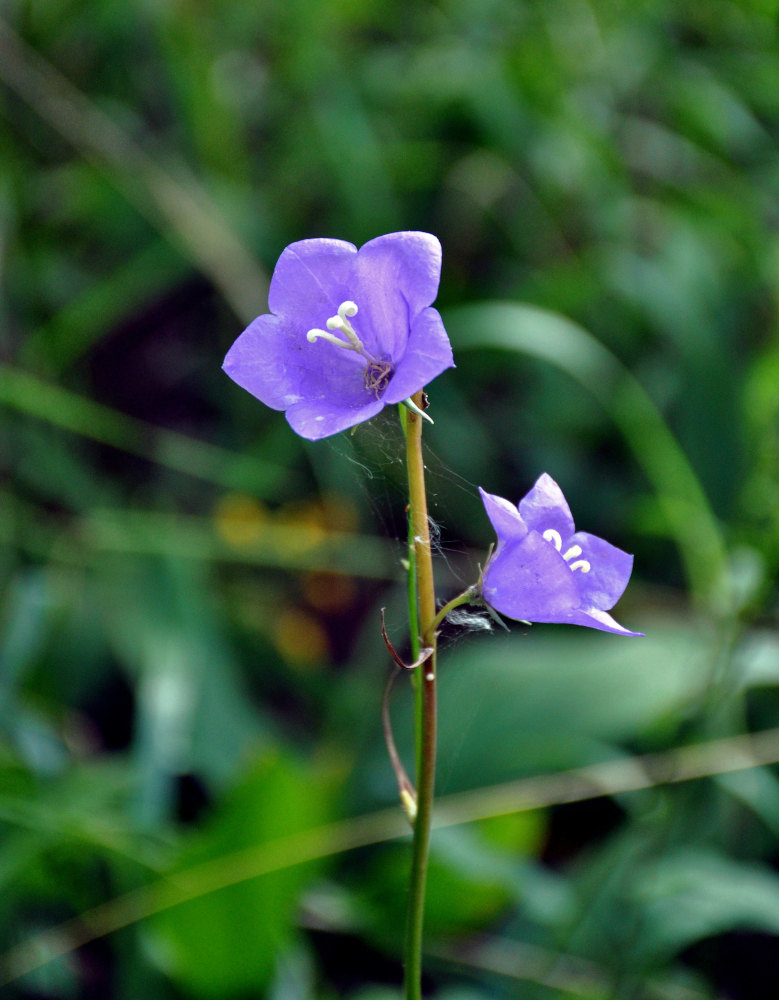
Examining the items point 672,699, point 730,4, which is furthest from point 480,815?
point 730,4

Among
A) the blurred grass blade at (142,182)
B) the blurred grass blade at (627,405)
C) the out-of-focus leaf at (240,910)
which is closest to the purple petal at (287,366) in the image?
the out-of-focus leaf at (240,910)

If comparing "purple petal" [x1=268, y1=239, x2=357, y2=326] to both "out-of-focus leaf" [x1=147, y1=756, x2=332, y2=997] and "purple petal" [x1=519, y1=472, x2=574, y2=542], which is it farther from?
"out-of-focus leaf" [x1=147, y1=756, x2=332, y2=997]

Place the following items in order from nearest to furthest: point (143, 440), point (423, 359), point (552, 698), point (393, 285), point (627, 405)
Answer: point (423, 359) → point (393, 285) → point (552, 698) → point (627, 405) → point (143, 440)

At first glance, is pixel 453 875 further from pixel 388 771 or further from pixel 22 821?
pixel 22 821

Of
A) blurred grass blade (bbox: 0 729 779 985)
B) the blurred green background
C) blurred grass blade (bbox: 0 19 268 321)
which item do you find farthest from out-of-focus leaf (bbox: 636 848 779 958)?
blurred grass blade (bbox: 0 19 268 321)

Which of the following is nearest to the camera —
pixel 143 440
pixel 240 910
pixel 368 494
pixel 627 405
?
pixel 368 494

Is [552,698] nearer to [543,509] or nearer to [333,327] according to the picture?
[543,509]

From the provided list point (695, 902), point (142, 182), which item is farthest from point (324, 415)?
point (142, 182)
